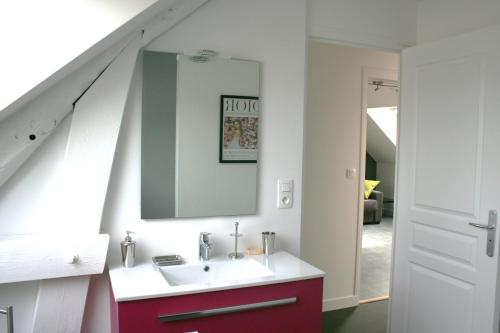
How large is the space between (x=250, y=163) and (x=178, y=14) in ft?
2.71

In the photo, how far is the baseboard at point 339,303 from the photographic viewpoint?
11.6 ft

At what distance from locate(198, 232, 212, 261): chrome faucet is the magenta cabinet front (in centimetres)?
38

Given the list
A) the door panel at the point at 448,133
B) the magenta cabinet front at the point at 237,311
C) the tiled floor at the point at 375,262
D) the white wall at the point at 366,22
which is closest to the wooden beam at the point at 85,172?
the magenta cabinet front at the point at 237,311

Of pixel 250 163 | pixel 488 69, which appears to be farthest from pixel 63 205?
pixel 488 69

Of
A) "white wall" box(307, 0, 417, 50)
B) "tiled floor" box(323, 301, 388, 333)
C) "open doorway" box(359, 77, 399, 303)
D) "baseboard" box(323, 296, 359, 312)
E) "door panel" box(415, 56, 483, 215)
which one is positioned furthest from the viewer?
"open doorway" box(359, 77, 399, 303)

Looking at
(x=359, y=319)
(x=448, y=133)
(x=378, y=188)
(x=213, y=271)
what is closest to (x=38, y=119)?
(x=213, y=271)

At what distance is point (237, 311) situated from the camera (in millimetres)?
1799

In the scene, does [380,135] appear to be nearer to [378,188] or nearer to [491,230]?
[378,188]

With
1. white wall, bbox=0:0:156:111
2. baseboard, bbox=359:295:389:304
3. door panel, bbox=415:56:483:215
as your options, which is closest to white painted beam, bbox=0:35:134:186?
white wall, bbox=0:0:156:111

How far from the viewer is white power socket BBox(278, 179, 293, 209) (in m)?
2.39

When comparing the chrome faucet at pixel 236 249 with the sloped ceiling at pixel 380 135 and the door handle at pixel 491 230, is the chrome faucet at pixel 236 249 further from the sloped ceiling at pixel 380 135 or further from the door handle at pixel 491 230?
the sloped ceiling at pixel 380 135

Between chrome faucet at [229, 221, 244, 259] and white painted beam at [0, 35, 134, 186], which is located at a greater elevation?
white painted beam at [0, 35, 134, 186]

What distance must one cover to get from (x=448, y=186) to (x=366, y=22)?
1.10 meters

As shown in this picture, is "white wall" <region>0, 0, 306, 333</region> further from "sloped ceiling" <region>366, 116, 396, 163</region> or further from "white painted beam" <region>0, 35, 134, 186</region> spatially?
"sloped ceiling" <region>366, 116, 396, 163</region>
